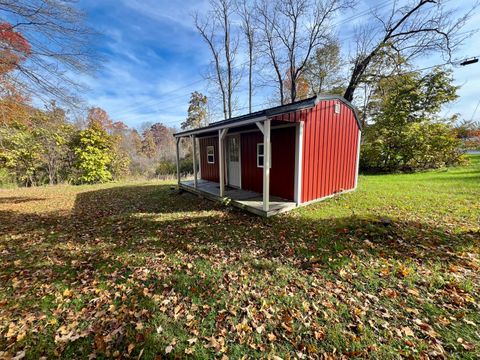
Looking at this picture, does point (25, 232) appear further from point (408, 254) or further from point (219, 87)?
point (219, 87)

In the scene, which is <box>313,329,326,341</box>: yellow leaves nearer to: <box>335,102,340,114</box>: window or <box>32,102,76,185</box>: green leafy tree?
<box>335,102,340,114</box>: window

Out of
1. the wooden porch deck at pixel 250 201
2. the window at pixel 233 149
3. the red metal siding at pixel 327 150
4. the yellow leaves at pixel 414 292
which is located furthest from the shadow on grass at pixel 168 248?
the window at pixel 233 149

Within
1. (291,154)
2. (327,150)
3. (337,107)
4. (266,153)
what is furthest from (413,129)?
(266,153)

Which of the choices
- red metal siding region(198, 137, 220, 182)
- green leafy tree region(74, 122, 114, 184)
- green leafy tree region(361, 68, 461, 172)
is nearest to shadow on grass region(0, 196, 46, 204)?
green leafy tree region(74, 122, 114, 184)

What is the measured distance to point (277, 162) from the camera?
283 inches

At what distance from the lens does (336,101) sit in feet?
23.3

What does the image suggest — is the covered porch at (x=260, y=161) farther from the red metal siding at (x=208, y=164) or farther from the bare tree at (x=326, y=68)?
the bare tree at (x=326, y=68)

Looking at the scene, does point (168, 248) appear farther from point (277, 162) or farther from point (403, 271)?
point (277, 162)

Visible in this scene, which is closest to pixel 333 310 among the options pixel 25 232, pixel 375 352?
pixel 375 352

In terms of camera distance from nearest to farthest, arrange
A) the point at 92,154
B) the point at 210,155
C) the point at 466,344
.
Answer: the point at 466,344, the point at 210,155, the point at 92,154

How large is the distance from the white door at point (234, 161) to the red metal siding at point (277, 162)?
18.2 inches

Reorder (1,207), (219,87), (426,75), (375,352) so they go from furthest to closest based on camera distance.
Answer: (219,87)
(426,75)
(1,207)
(375,352)

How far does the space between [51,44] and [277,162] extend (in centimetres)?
687

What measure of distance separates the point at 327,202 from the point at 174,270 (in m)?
5.41
